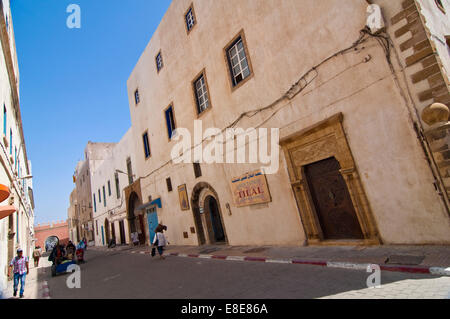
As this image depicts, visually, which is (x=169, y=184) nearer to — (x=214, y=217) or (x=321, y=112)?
(x=214, y=217)

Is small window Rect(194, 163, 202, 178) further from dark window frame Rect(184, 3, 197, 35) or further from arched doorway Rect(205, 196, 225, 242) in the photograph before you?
dark window frame Rect(184, 3, 197, 35)

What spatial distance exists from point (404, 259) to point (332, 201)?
2.92m

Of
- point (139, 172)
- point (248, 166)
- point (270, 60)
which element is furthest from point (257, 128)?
point (139, 172)

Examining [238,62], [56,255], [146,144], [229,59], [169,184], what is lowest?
[56,255]

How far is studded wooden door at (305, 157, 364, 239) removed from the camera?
7.57 meters

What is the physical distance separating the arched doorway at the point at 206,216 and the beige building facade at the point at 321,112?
2.2 inches

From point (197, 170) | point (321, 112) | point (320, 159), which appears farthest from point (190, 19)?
point (320, 159)

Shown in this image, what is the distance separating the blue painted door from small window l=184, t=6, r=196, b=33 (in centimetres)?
1244

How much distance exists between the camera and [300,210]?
8.52m

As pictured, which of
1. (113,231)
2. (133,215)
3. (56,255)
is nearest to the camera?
(56,255)

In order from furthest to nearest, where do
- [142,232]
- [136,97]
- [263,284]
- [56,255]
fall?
[142,232] < [136,97] < [56,255] < [263,284]

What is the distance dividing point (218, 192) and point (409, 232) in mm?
7833

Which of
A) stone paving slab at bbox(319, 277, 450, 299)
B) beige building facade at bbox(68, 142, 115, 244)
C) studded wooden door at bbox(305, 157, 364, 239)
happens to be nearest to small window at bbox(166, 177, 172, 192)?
studded wooden door at bbox(305, 157, 364, 239)

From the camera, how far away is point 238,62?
10930mm
